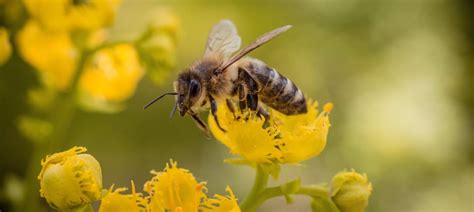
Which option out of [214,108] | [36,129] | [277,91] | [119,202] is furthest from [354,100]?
[119,202]

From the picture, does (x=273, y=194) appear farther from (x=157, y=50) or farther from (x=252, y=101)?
(x=157, y=50)

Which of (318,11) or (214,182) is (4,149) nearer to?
(214,182)

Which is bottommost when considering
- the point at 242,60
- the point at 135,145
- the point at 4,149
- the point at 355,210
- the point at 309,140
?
the point at 355,210

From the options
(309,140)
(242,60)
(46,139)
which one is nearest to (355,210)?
(309,140)

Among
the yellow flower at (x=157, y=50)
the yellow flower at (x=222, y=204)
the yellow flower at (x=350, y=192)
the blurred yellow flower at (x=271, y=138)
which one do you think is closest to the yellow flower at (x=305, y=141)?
the blurred yellow flower at (x=271, y=138)

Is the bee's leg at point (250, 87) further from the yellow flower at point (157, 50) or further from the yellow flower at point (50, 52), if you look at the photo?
the yellow flower at point (50, 52)
